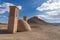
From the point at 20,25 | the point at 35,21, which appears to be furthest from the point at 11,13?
the point at 35,21

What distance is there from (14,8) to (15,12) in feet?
1.81

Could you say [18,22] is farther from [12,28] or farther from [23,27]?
[12,28]

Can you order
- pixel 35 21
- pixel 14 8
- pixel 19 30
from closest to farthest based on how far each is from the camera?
pixel 14 8, pixel 19 30, pixel 35 21

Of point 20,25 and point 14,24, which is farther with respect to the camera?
point 20,25

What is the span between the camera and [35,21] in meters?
57.7

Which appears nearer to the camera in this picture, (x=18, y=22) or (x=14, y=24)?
(x=14, y=24)

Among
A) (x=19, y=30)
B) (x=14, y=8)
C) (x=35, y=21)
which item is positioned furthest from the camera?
(x=35, y=21)

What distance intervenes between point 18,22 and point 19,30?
4.34 feet

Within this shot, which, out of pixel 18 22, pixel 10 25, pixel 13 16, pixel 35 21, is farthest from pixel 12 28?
pixel 35 21

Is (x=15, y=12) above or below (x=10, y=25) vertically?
above

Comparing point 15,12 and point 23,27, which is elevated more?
point 15,12

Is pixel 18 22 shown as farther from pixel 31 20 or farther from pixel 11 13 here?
pixel 31 20

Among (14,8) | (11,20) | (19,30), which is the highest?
(14,8)

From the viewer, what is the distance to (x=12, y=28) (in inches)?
667
